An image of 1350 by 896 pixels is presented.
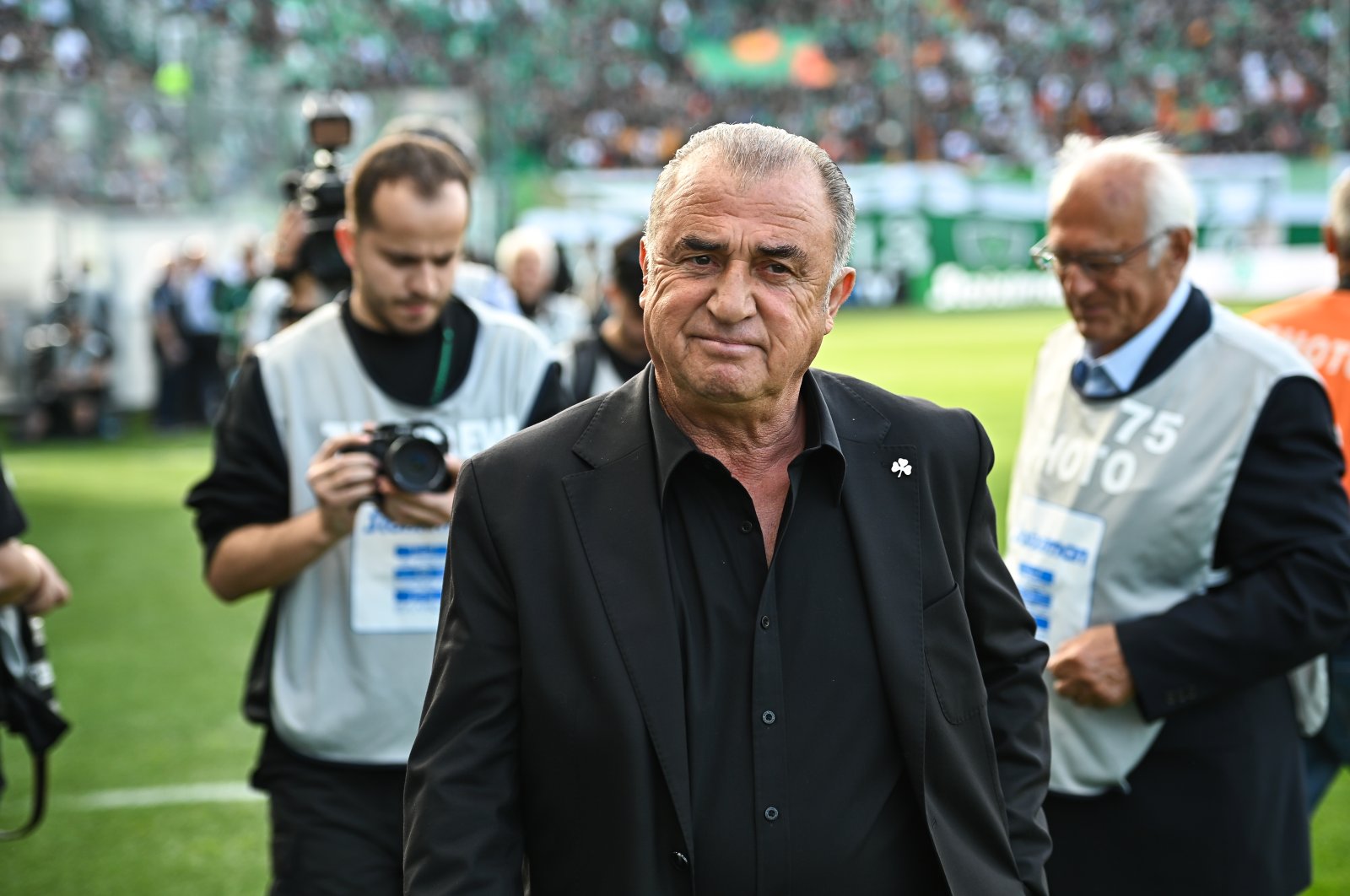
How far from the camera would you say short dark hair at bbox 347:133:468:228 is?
3604mm

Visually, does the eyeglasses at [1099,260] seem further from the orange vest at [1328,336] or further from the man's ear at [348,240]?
the man's ear at [348,240]

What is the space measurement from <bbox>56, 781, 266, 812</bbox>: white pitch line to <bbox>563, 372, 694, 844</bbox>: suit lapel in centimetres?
441

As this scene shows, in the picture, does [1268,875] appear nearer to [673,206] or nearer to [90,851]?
[673,206]

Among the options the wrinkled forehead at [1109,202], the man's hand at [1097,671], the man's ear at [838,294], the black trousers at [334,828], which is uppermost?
the wrinkled forehead at [1109,202]

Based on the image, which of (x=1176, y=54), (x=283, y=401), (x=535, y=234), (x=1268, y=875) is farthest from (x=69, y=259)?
(x=1176, y=54)

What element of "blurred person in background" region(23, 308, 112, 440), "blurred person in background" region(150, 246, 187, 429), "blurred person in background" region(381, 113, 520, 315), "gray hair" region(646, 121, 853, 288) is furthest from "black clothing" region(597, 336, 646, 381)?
"blurred person in background" region(150, 246, 187, 429)

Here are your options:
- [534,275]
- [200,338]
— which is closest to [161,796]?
[534,275]

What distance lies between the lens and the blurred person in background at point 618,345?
5.72 meters

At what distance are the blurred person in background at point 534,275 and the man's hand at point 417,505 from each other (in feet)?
20.1

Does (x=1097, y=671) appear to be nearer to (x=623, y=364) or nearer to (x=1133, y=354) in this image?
(x=1133, y=354)

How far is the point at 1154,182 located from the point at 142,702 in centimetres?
589

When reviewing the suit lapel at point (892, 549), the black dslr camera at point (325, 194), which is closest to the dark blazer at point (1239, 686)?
the suit lapel at point (892, 549)

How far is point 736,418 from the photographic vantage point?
7.63 feet

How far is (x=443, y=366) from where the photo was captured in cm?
360
